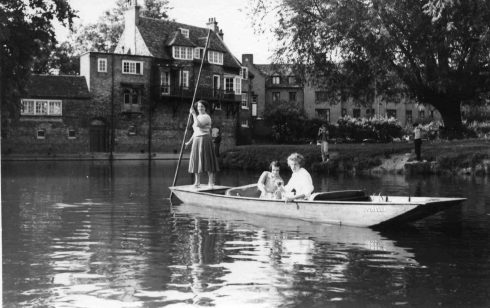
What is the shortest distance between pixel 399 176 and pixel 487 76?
10429 mm

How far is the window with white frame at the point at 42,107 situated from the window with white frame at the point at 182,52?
12746 mm

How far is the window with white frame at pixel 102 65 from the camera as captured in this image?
59219mm

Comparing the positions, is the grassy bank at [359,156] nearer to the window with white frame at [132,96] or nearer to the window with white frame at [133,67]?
the window with white frame at [132,96]

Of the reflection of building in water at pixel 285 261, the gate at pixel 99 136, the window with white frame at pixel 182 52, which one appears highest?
the window with white frame at pixel 182 52

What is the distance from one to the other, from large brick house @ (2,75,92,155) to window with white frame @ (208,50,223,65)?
46.2 feet

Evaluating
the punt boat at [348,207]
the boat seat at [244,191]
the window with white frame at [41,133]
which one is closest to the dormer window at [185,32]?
the window with white frame at [41,133]

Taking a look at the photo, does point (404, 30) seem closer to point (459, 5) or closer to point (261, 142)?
point (459, 5)

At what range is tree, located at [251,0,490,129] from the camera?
98.7ft

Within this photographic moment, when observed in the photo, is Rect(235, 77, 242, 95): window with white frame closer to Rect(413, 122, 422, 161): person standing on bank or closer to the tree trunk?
the tree trunk

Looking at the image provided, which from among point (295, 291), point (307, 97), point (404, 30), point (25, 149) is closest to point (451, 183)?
point (404, 30)

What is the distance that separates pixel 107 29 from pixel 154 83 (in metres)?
11.3

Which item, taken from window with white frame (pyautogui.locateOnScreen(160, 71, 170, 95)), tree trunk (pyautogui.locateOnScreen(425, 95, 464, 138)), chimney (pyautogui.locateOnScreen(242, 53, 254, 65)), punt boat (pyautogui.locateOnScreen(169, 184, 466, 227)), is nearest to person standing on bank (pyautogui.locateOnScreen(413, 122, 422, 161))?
tree trunk (pyautogui.locateOnScreen(425, 95, 464, 138))

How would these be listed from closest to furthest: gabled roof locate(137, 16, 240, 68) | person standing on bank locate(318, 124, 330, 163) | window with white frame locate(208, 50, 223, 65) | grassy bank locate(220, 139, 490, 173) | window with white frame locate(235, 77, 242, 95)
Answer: grassy bank locate(220, 139, 490, 173)
person standing on bank locate(318, 124, 330, 163)
gabled roof locate(137, 16, 240, 68)
window with white frame locate(208, 50, 223, 65)
window with white frame locate(235, 77, 242, 95)

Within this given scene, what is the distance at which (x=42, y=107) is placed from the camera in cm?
5709
